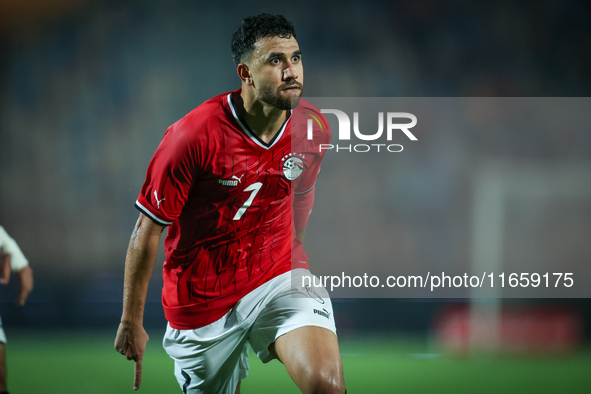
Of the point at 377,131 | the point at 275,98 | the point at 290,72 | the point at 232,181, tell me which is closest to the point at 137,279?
the point at 232,181

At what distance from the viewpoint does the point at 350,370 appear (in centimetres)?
279

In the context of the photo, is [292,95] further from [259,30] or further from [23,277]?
[23,277]

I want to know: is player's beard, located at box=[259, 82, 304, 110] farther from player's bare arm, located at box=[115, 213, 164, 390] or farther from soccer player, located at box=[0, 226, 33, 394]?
soccer player, located at box=[0, 226, 33, 394]

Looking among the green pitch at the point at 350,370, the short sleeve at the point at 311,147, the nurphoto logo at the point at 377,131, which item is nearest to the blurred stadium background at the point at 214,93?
the green pitch at the point at 350,370

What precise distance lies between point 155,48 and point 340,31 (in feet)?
3.83

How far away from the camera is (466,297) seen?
307 cm

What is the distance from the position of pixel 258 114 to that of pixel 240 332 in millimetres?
835

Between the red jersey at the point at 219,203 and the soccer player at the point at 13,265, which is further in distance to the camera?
the soccer player at the point at 13,265

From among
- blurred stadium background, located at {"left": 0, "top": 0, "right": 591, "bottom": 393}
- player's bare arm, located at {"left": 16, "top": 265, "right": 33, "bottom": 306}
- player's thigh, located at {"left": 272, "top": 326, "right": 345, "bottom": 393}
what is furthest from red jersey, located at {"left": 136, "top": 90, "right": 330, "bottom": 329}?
player's bare arm, located at {"left": 16, "top": 265, "right": 33, "bottom": 306}

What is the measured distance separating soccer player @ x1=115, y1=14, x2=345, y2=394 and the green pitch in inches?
34.5

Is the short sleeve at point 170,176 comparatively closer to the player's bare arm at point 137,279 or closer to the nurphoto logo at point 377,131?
the player's bare arm at point 137,279

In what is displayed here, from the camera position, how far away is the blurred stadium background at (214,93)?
2.91 metres

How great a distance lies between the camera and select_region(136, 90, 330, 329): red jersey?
5.41 feet

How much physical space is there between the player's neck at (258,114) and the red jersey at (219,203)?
0.03 metres
